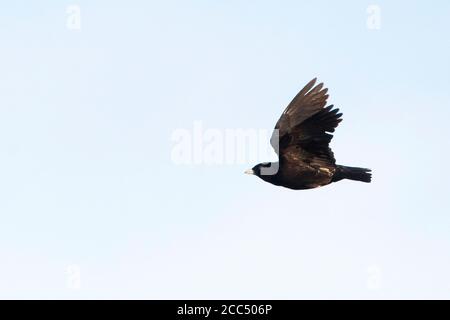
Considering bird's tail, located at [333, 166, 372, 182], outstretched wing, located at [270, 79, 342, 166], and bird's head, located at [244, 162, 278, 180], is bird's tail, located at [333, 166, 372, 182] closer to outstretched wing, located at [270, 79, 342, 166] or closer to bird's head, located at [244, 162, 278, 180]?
outstretched wing, located at [270, 79, 342, 166]

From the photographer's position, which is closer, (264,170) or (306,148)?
(306,148)

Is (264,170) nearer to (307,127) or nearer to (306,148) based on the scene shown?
(306,148)

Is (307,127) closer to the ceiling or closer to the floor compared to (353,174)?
closer to the ceiling

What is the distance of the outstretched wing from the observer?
19.1m

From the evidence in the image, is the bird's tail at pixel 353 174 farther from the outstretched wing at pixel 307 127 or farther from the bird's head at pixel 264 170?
the bird's head at pixel 264 170

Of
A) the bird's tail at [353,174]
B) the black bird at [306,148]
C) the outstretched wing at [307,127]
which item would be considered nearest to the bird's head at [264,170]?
the black bird at [306,148]

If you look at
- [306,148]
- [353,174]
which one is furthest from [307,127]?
[353,174]

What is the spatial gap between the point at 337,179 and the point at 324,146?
0.99 m

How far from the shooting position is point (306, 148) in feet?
64.6

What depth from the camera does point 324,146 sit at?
19.6 meters

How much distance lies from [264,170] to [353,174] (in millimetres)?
2005

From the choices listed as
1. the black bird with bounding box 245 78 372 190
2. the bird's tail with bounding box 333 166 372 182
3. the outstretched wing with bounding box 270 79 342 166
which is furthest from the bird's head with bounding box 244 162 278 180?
the bird's tail with bounding box 333 166 372 182
